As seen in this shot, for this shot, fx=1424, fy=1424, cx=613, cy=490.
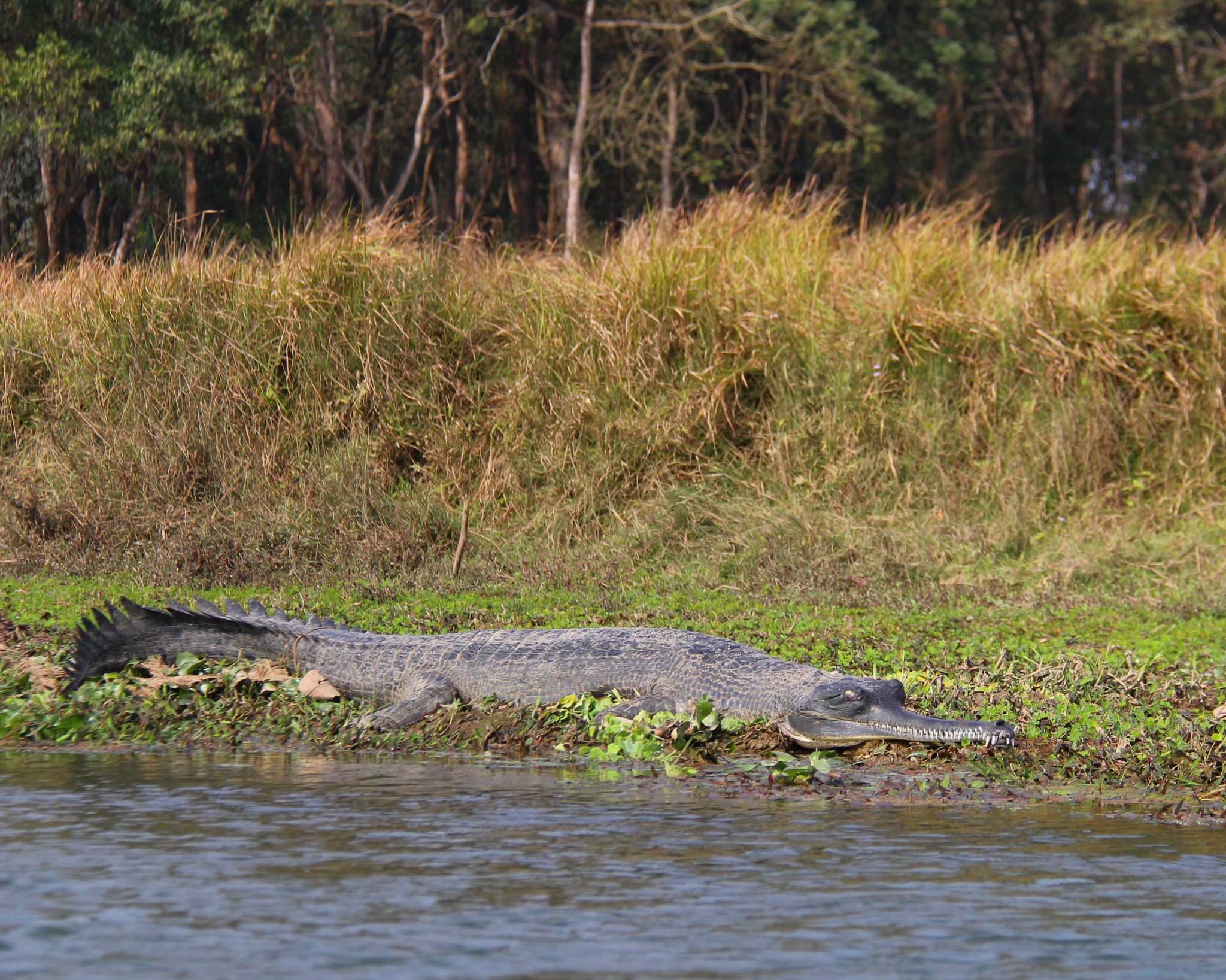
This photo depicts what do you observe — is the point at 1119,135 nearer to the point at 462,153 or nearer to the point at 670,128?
the point at 670,128

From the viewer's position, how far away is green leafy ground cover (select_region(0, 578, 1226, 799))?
14.5 ft

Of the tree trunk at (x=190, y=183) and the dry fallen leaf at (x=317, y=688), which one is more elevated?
the tree trunk at (x=190, y=183)

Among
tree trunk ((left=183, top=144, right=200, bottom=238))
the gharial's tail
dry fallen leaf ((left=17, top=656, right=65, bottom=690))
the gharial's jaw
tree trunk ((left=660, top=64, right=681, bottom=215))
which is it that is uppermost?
tree trunk ((left=660, top=64, right=681, bottom=215))

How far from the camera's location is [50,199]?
1781cm

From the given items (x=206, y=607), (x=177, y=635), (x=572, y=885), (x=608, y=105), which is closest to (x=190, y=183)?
(x=608, y=105)

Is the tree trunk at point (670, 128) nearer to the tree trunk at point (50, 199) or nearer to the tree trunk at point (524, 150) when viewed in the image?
the tree trunk at point (524, 150)

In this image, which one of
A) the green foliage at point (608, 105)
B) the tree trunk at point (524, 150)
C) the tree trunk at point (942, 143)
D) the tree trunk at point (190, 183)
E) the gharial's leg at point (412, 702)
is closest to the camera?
the gharial's leg at point (412, 702)

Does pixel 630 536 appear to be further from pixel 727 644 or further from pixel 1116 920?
pixel 1116 920

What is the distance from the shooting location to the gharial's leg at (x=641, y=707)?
492 centimetres

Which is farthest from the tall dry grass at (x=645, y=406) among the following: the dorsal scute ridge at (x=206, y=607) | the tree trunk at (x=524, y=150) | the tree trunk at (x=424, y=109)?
the tree trunk at (x=524, y=150)

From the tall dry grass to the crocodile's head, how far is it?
379 cm

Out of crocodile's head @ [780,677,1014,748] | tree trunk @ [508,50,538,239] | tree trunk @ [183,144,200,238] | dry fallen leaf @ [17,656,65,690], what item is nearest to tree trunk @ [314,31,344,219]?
tree trunk @ [183,144,200,238]

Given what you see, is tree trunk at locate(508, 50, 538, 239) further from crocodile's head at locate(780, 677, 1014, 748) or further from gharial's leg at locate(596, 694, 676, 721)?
crocodile's head at locate(780, 677, 1014, 748)

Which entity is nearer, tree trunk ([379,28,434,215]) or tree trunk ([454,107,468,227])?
tree trunk ([379,28,434,215])
